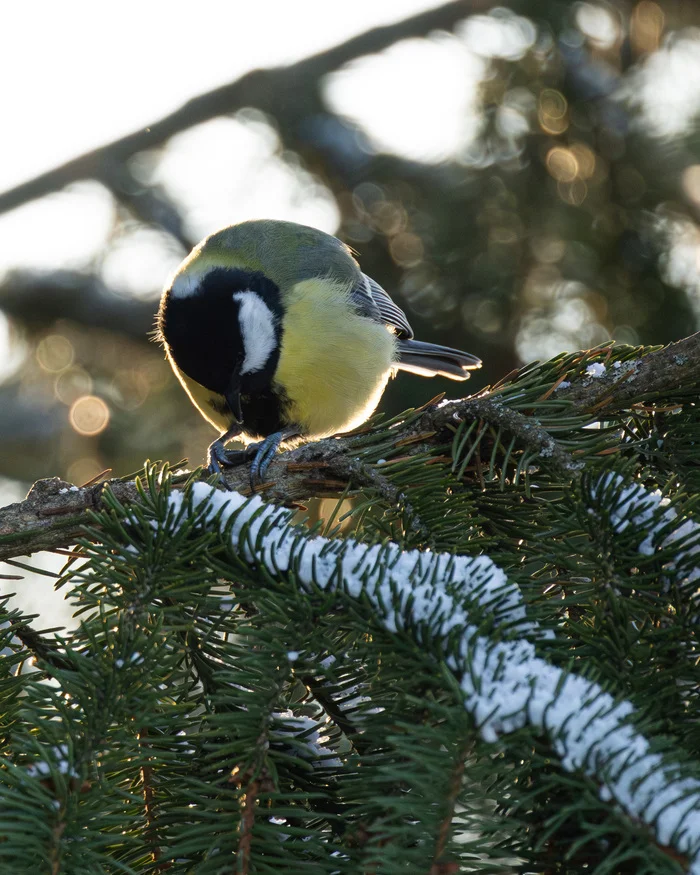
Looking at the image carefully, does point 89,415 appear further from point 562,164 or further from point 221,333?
point 562,164

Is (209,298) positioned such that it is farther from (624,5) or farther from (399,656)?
(624,5)

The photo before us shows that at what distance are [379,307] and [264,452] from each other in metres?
1.11

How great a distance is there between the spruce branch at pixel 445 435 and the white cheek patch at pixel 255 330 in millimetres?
754

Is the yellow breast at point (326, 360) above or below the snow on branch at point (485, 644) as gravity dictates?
below

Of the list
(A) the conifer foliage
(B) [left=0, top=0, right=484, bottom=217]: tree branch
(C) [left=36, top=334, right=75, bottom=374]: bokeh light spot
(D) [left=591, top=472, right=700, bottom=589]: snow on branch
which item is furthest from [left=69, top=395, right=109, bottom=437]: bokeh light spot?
(D) [left=591, top=472, right=700, bottom=589]: snow on branch

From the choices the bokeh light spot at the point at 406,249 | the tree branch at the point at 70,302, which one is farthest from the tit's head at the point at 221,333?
the tree branch at the point at 70,302

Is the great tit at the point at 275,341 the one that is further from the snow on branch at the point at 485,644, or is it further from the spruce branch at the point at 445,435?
the snow on branch at the point at 485,644

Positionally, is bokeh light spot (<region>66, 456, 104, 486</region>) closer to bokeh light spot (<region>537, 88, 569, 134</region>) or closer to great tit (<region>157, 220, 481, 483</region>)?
great tit (<region>157, 220, 481, 483</region>)

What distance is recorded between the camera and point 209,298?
2096mm

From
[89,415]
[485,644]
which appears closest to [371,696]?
[485,644]

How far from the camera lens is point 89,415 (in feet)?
10.4

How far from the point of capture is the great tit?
81.4 inches

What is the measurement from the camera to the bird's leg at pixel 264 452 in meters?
1.36

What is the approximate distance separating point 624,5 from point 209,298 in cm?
179
